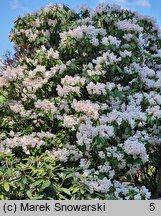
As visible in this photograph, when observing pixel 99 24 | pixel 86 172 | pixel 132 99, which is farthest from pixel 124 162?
pixel 99 24

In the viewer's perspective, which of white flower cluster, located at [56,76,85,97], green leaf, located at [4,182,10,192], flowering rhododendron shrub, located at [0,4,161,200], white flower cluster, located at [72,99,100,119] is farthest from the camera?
white flower cluster, located at [56,76,85,97]

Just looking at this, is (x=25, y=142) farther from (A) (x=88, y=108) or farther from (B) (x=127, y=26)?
(B) (x=127, y=26)

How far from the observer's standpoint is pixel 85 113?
177 inches

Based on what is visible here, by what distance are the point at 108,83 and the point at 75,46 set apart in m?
0.66

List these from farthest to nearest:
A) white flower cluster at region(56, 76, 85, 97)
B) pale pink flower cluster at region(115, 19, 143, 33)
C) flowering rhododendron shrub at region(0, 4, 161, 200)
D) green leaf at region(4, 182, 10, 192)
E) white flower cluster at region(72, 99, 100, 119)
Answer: pale pink flower cluster at region(115, 19, 143, 33)
white flower cluster at region(56, 76, 85, 97)
white flower cluster at region(72, 99, 100, 119)
flowering rhododendron shrub at region(0, 4, 161, 200)
green leaf at region(4, 182, 10, 192)

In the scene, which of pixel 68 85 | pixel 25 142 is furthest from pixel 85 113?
pixel 25 142

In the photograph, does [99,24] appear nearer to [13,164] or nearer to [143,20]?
[143,20]

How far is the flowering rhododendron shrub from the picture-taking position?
425cm

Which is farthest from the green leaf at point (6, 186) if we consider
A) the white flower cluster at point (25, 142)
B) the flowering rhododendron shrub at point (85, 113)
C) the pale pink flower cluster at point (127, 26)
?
the pale pink flower cluster at point (127, 26)

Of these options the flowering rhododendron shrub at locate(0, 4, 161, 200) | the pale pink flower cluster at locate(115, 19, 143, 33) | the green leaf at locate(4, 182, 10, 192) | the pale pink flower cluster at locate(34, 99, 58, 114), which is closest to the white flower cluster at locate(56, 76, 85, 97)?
the flowering rhododendron shrub at locate(0, 4, 161, 200)

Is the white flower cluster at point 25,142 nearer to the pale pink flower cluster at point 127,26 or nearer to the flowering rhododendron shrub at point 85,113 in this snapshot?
the flowering rhododendron shrub at point 85,113

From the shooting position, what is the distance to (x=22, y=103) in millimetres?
5023

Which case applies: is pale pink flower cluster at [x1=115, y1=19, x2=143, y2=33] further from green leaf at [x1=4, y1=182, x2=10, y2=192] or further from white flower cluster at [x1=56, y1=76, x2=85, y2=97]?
green leaf at [x1=4, y1=182, x2=10, y2=192]

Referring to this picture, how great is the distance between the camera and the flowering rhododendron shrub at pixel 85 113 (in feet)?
14.0
